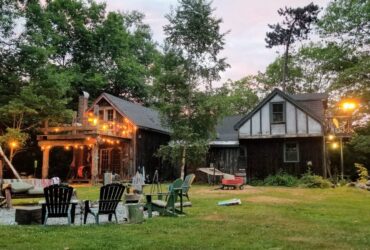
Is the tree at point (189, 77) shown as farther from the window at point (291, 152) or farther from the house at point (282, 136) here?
the window at point (291, 152)

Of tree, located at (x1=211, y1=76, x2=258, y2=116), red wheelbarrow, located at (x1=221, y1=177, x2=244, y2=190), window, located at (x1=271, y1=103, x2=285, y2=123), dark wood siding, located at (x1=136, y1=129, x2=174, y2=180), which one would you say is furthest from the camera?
tree, located at (x1=211, y1=76, x2=258, y2=116)

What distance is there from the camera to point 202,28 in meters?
21.3

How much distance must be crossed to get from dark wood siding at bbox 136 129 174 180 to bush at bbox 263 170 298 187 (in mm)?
7808

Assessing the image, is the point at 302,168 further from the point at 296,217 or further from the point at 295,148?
the point at 296,217

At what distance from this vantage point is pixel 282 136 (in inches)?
877

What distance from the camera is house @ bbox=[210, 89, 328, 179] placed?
2203 cm

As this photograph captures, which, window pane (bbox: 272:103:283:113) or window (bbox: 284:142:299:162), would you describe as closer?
window pane (bbox: 272:103:283:113)

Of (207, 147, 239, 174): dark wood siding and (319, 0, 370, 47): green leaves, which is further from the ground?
(319, 0, 370, 47): green leaves

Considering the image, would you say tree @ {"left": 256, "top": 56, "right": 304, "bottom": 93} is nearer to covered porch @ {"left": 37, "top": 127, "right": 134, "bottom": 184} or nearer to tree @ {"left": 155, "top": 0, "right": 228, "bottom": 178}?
tree @ {"left": 155, "top": 0, "right": 228, "bottom": 178}

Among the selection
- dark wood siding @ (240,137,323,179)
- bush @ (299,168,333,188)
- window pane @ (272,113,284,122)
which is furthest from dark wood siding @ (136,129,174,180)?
bush @ (299,168,333,188)

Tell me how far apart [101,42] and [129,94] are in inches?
214

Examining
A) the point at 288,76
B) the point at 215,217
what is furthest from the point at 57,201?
the point at 288,76

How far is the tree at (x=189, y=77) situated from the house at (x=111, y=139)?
1745 mm

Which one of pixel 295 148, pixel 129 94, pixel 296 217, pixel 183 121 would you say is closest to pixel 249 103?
pixel 129 94
